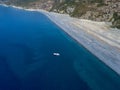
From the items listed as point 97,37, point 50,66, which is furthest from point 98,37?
point 50,66

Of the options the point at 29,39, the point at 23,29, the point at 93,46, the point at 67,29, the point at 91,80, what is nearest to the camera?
the point at 91,80

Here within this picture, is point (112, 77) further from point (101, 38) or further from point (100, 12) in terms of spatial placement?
point (100, 12)

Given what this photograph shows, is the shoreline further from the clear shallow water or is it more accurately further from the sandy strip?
the clear shallow water

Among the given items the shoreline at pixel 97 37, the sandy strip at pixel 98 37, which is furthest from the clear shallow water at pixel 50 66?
the sandy strip at pixel 98 37

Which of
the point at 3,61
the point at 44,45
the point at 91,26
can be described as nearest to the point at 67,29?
the point at 91,26

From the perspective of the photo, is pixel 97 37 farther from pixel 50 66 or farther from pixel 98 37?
pixel 50 66

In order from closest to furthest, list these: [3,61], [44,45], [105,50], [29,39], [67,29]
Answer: [3,61] → [105,50] → [44,45] → [29,39] → [67,29]

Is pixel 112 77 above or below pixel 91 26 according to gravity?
above
